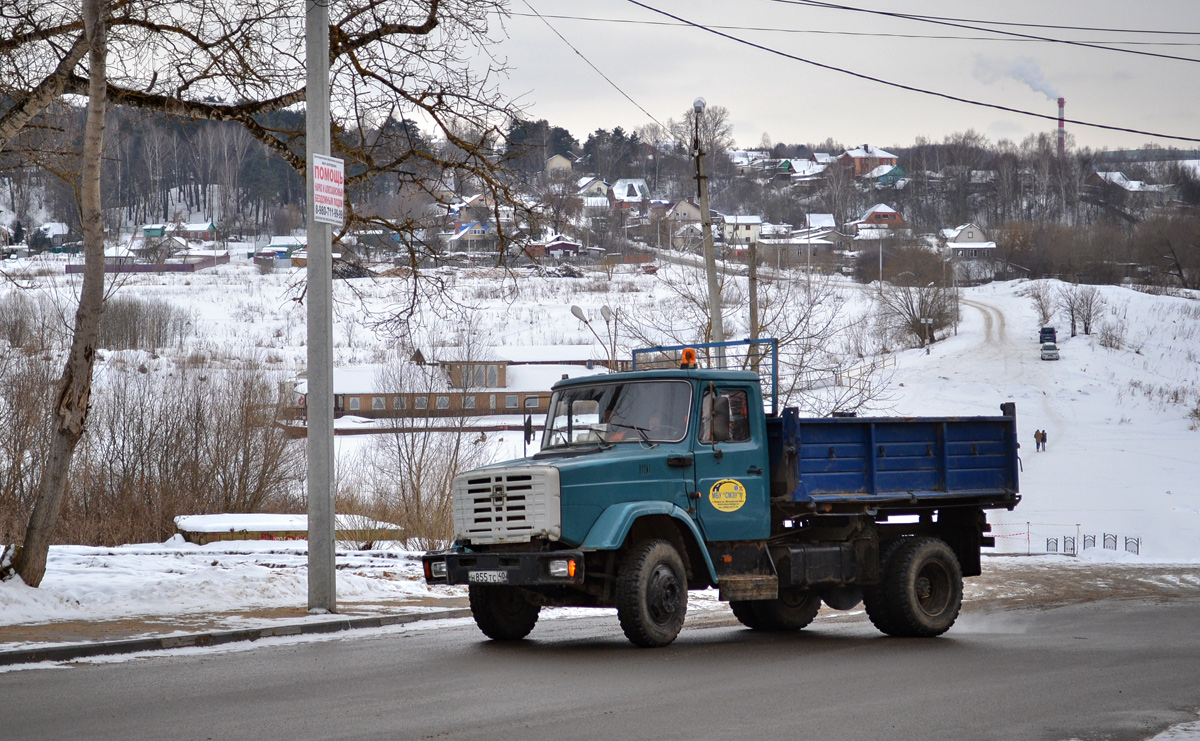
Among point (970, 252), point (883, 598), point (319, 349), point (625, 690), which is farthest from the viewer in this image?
point (970, 252)

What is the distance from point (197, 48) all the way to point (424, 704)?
10.1m

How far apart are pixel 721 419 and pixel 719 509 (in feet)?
3.00

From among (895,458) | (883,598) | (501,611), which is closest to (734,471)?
(895,458)

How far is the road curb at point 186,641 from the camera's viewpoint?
9.96 m

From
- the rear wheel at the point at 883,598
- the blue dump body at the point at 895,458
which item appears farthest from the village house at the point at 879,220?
the rear wheel at the point at 883,598

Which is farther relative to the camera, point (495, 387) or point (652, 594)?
point (495, 387)

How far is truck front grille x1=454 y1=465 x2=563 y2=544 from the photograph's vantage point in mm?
10430

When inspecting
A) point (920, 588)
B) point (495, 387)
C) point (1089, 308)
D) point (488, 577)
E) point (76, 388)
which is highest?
point (1089, 308)

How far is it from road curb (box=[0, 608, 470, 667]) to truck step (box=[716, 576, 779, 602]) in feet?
14.0

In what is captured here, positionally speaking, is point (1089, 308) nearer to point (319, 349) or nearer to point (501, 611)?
point (319, 349)

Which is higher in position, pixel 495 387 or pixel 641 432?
pixel 495 387

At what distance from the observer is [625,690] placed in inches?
332

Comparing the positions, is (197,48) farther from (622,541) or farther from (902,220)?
(902,220)

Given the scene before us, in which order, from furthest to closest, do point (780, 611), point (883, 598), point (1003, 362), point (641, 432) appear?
point (1003, 362), point (780, 611), point (883, 598), point (641, 432)
